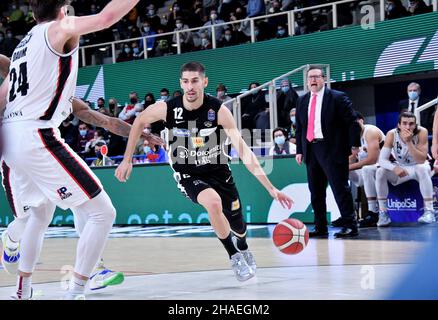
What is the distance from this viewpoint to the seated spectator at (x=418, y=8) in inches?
635

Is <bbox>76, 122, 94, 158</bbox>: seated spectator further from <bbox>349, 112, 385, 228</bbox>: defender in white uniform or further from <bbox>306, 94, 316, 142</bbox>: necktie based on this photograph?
<bbox>306, 94, 316, 142</bbox>: necktie

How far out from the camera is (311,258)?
784cm

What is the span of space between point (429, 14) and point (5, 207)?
10114 millimetres

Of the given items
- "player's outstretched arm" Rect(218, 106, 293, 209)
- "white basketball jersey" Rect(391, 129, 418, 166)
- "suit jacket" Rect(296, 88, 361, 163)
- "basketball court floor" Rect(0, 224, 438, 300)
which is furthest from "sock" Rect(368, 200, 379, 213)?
"player's outstretched arm" Rect(218, 106, 293, 209)

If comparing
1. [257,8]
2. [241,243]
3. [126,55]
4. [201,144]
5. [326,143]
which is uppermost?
[257,8]

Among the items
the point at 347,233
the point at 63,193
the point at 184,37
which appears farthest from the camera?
the point at 184,37

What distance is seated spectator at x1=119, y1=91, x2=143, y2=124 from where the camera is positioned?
19.4m

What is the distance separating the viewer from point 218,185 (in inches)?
268

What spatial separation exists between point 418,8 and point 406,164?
5875 millimetres

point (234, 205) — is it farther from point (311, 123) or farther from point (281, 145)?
point (281, 145)

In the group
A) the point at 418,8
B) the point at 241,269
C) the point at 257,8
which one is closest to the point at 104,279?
the point at 241,269

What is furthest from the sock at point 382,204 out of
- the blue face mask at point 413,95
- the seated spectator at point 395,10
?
the seated spectator at point 395,10

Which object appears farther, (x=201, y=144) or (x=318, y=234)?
(x=318, y=234)

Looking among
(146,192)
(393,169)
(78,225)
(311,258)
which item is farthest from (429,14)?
(78,225)
